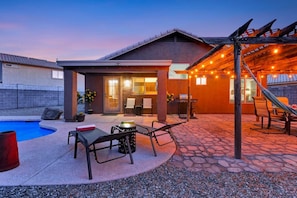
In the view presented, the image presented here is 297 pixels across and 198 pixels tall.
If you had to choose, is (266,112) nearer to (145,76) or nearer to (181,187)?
(181,187)

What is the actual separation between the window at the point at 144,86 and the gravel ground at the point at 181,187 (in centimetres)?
741

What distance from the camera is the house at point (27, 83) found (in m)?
13.4

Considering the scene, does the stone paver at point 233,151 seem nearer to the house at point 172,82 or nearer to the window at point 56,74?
the house at point 172,82

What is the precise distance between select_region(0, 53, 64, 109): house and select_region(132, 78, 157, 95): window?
10949 mm

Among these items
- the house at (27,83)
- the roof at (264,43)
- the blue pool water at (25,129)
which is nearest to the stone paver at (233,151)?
the roof at (264,43)

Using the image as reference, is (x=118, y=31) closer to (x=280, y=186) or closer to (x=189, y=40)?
(x=189, y=40)

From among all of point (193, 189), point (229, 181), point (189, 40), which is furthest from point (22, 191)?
point (189, 40)

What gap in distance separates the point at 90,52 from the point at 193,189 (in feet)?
50.3

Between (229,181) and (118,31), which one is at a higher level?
(118,31)

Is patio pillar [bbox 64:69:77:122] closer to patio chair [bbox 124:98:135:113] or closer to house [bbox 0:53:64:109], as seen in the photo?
patio chair [bbox 124:98:135:113]

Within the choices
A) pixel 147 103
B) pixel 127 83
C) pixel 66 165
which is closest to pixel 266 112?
pixel 147 103

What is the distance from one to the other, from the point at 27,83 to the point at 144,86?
A: 12.4m

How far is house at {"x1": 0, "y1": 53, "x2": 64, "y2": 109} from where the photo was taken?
1343 cm

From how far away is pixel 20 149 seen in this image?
357cm
